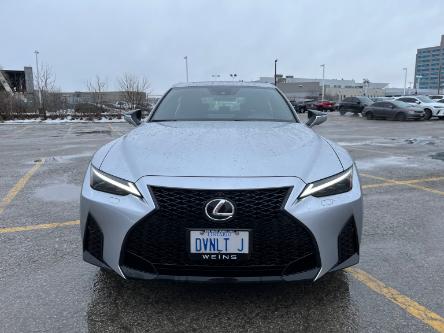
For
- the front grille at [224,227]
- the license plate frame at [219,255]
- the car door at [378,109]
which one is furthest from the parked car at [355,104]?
the license plate frame at [219,255]

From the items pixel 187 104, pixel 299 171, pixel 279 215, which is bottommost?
pixel 279 215

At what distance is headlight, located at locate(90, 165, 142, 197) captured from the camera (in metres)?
2.58

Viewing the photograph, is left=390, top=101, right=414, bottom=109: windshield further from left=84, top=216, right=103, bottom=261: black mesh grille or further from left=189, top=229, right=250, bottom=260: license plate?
left=84, top=216, right=103, bottom=261: black mesh grille

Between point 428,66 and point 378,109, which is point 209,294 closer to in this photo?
point 378,109

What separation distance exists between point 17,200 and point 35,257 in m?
2.32

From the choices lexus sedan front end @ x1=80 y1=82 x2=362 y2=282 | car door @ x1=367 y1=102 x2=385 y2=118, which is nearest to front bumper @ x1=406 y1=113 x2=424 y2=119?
car door @ x1=367 y1=102 x2=385 y2=118

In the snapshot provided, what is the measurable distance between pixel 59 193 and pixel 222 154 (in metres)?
4.16

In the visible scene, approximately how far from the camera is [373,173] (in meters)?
7.81

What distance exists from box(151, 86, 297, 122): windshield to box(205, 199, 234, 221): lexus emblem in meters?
1.83

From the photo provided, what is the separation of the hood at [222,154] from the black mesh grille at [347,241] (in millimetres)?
360

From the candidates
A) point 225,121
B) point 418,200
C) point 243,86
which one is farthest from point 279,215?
point 418,200

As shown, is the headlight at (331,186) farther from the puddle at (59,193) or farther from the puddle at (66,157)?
the puddle at (66,157)

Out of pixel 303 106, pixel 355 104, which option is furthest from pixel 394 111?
pixel 303 106

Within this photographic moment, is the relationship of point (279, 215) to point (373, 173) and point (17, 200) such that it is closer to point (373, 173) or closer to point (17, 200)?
point (17, 200)
